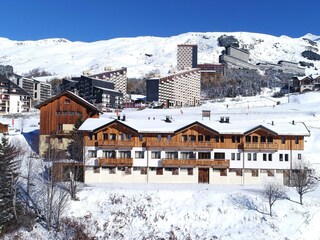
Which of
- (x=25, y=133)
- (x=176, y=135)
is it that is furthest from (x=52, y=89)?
(x=176, y=135)

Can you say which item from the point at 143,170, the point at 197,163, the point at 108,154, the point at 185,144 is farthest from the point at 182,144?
the point at 108,154

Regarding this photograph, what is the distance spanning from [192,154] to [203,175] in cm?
257

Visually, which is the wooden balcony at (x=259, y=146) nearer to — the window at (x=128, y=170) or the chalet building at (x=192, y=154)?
the chalet building at (x=192, y=154)

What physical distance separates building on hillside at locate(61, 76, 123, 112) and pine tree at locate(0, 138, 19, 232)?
74187mm

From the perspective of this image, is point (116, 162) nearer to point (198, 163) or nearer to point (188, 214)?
point (198, 163)

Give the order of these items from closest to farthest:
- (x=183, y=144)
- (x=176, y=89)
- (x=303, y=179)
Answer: (x=303, y=179)
(x=183, y=144)
(x=176, y=89)

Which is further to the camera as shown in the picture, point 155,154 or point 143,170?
point 155,154

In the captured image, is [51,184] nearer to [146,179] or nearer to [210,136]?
[146,179]

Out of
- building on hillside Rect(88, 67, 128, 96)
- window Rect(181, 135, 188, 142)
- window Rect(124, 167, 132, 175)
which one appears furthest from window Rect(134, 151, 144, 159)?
building on hillside Rect(88, 67, 128, 96)

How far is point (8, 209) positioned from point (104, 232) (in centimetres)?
874

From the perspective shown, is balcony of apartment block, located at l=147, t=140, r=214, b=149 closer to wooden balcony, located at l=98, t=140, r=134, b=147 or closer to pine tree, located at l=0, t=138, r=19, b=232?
wooden balcony, located at l=98, t=140, r=134, b=147

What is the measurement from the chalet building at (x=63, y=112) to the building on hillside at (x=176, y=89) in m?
74.7

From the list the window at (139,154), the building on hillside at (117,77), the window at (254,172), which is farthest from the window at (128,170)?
the building on hillside at (117,77)

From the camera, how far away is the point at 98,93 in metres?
125
